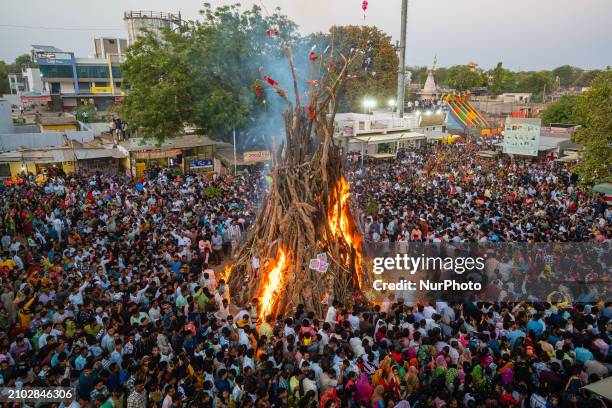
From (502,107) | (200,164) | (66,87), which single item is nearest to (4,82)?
(66,87)

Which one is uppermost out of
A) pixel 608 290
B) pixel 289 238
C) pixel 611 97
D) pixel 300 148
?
pixel 611 97

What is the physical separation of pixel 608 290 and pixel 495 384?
216 inches

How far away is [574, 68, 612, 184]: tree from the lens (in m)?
16.4

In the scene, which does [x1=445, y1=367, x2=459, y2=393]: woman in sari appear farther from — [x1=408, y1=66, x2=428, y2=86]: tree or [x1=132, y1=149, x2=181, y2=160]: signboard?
[x1=408, y1=66, x2=428, y2=86]: tree

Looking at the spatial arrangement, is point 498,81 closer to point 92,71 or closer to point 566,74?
point 566,74

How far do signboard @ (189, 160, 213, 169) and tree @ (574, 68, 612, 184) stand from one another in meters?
18.5

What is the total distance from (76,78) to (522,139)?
45810 millimetres

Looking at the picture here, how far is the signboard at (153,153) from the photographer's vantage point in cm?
2359

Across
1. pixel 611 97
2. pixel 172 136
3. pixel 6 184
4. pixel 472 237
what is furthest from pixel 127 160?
pixel 611 97

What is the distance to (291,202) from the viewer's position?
31.4 feet

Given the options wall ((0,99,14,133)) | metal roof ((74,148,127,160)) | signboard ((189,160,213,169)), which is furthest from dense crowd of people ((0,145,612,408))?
wall ((0,99,14,133))

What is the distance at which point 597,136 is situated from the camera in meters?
16.5

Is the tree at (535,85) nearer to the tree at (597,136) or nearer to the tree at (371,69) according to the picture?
the tree at (371,69)

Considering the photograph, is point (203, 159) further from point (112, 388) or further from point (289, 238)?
point (112, 388)
